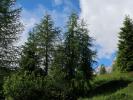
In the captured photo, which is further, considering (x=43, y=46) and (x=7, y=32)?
(x=43, y=46)

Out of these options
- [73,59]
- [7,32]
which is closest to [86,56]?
[73,59]

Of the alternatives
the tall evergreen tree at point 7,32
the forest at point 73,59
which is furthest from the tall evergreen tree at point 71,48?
the tall evergreen tree at point 7,32

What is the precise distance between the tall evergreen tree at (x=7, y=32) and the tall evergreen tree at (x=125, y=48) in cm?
4019

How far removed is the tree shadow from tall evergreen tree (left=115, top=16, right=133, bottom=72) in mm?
4613

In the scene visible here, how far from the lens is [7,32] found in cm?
2567

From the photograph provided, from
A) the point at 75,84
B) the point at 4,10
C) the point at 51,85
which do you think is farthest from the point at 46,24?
the point at 4,10

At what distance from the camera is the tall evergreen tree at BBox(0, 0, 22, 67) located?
82.6 ft

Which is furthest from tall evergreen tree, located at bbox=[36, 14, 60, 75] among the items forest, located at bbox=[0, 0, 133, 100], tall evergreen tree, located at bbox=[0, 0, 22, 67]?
tall evergreen tree, located at bbox=[0, 0, 22, 67]

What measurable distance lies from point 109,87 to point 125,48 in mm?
8566

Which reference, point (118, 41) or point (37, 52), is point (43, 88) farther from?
point (118, 41)

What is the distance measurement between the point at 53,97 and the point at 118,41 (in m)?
18.9

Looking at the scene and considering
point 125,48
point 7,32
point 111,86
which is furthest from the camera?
point 125,48

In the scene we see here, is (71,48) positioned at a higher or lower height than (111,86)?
higher

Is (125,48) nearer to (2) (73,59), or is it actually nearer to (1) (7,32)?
(2) (73,59)
